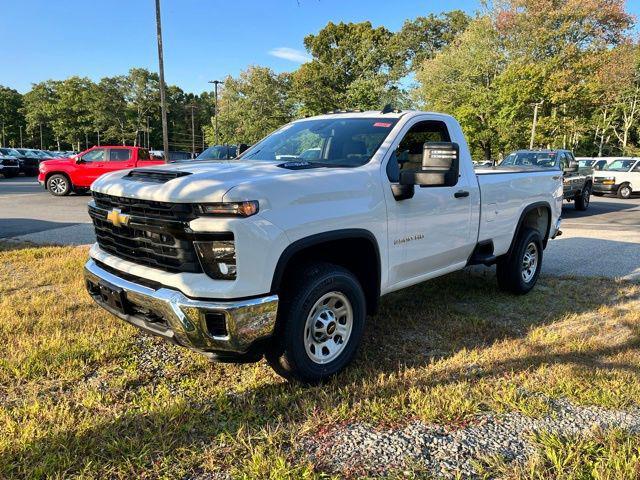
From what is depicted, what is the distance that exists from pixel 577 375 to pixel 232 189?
2.79m

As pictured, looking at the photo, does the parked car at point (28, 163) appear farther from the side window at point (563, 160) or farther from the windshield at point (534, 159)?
the side window at point (563, 160)

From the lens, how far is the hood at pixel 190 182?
8.72ft

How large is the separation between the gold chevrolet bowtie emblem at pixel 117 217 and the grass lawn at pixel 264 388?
3.65 feet

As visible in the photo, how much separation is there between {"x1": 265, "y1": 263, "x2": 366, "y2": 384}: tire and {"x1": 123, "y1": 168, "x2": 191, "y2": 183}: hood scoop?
1005 mm

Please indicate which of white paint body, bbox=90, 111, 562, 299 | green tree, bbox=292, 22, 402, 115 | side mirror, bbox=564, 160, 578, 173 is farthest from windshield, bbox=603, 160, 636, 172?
green tree, bbox=292, 22, 402, 115

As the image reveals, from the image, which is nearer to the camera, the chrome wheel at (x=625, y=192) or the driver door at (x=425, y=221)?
the driver door at (x=425, y=221)

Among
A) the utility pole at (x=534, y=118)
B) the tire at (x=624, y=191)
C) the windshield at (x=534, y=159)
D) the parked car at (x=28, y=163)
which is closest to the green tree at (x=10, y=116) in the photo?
the parked car at (x=28, y=163)

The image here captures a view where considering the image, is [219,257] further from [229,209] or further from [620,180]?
[620,180]

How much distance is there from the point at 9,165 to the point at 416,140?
101ft

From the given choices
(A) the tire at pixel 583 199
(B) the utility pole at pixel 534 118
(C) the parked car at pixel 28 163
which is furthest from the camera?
(B) the utility pole at pixel 534 118

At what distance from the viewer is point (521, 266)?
538 centimetres

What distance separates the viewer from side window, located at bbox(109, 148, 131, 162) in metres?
17.0

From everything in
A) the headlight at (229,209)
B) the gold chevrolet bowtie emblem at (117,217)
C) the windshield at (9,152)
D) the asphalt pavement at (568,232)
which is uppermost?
the windshield at (9,152)

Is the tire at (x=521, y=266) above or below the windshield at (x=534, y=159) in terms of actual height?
below
